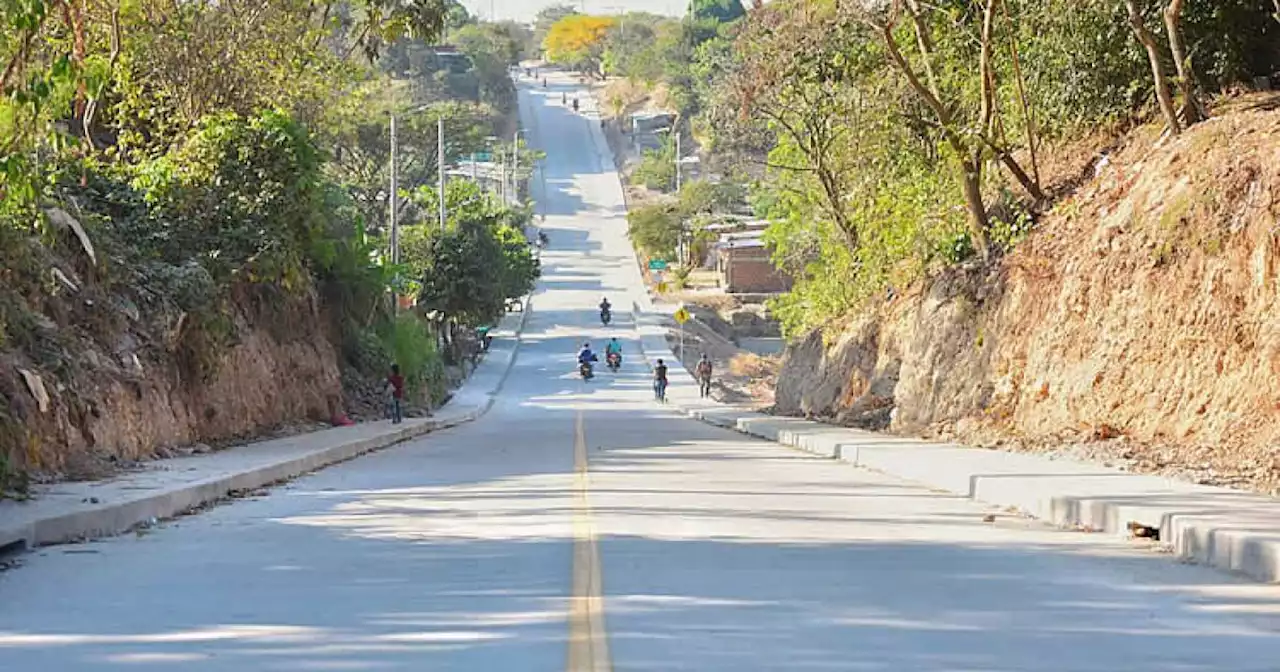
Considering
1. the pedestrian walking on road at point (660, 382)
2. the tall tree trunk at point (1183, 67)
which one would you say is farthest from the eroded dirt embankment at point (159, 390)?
the pedestrian walking on road at point (660, 382)

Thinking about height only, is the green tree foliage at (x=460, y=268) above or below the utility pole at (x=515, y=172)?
below

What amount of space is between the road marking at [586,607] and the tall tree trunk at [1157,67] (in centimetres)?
1240

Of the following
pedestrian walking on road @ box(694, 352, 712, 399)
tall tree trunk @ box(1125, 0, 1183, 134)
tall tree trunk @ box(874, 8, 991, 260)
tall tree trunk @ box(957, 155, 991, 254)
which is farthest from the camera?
pedestrian walking on road @ box(694, 352, 712, 399)

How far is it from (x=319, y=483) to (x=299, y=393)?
49.9 ft

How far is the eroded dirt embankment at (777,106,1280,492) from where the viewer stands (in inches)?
853

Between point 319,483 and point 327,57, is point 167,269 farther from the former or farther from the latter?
point 327,57

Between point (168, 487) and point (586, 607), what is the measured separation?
9.92 m

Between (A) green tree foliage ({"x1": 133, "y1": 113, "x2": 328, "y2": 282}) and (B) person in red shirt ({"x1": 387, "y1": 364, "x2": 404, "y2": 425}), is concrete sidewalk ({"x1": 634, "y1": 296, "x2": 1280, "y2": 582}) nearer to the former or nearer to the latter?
(A) green tree foliage ({"x1": 133, "y1": 113, "x2": 328, "y2": 282})

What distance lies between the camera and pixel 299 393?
129 feet

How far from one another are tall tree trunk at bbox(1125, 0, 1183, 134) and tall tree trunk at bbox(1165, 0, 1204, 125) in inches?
8.4

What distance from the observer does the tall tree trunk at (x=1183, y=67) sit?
85.7 ft

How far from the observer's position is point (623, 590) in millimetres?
12078

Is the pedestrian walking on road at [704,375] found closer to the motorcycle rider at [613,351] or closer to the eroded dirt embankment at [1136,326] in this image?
the motorcycle rider at [613,351]

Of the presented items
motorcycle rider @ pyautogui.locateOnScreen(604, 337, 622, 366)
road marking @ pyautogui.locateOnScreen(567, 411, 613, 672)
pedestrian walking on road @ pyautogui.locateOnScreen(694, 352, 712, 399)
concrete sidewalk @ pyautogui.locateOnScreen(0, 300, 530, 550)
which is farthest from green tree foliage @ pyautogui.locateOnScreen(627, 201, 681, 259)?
road marking @ pyautogui.locateOnScreen(567, 411, 613, 672)
